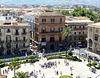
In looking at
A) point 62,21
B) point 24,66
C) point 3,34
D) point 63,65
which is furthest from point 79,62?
point 3,34

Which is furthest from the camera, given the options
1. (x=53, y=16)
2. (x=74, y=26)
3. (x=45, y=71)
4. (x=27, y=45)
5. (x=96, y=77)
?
(x=74, y=26)

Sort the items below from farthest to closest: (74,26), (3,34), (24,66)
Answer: (74,26)
(3,34)
(24,66)

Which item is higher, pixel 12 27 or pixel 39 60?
pixel 12 27

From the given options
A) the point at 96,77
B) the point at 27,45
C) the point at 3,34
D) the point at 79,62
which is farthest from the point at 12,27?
the point at 96,77

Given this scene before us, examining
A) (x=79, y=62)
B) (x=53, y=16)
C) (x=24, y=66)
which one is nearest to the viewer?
(x=24, y=66)

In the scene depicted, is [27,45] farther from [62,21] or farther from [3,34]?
[62,21]

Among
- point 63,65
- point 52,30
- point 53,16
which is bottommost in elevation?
point 63,65

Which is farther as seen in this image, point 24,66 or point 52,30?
point 52,30

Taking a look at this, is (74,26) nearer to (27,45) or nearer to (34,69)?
(27,45)

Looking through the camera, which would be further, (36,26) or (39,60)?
(36,26)

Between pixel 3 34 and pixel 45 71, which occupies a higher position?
pixel 3 34
